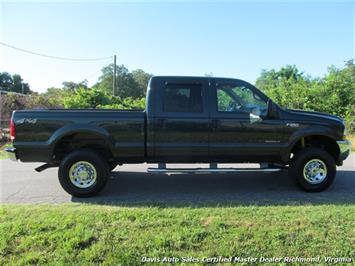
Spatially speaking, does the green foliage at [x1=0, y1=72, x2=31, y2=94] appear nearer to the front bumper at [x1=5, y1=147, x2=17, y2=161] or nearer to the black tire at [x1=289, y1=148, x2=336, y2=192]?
the front bumper at [x1=5, y1=147, x2=17, y2=161]

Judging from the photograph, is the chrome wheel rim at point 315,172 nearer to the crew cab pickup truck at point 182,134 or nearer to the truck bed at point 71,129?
the crew cab pickup truck at point 182,134

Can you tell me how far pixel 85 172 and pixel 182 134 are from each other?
1.77 metres

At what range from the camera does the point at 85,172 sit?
6328 millimetres

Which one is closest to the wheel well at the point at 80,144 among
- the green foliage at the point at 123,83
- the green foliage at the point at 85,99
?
the green foliage at the point at 85,99

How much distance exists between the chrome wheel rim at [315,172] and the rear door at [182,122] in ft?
5.95

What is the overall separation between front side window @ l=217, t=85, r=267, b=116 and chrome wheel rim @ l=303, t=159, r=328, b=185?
125 centimetres

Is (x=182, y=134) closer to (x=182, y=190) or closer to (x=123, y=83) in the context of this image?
(x=182, y=190)

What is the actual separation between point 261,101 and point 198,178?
2.16 metres

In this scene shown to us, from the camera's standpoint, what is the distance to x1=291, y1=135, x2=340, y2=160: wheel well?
22.2ft

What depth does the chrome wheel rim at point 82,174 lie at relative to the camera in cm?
630

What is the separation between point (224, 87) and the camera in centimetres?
659

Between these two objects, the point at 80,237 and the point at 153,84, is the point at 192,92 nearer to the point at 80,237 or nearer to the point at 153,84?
the point at 153,84

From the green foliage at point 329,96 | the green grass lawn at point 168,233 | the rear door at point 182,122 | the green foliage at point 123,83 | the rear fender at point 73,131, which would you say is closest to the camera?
the green grass lawn at point 168,233

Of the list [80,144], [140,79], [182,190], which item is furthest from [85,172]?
[140,79]
